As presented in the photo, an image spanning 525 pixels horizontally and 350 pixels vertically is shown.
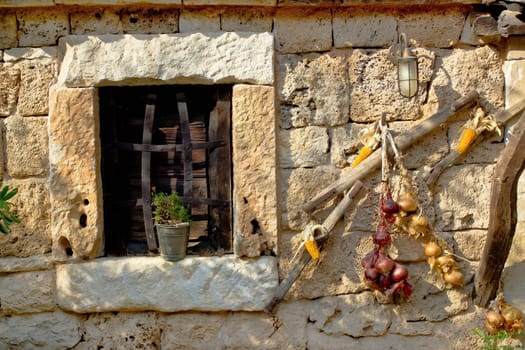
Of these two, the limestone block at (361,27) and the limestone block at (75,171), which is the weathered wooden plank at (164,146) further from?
the limestone block at (361,27)

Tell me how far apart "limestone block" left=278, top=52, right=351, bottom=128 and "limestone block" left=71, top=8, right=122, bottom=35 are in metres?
1.12

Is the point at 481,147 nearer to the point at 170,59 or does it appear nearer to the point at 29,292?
the point at 170,59

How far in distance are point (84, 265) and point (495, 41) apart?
3088 millimetres

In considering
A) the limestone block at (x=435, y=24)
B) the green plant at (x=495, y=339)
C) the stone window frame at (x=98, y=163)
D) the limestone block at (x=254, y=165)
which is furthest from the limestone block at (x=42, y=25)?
the green plant at (x=495, y=339)

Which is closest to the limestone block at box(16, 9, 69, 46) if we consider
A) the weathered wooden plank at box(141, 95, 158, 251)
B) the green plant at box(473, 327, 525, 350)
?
the weathered wooden plank at box(141, 95, 158, 251)

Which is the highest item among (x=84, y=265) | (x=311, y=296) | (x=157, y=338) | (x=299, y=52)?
(x=299, y=52)

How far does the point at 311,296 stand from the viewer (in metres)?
3.84

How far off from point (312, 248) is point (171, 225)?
913mm

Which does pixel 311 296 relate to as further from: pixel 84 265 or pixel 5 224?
pixel 5 224

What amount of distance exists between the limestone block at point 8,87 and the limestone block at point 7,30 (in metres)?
0.15

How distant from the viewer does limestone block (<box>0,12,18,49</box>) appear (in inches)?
151

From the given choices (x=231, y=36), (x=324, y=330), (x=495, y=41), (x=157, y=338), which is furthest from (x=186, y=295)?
(x=495, y=41)

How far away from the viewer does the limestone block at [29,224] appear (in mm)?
3846

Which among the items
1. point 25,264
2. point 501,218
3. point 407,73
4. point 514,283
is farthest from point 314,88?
point 25,264
